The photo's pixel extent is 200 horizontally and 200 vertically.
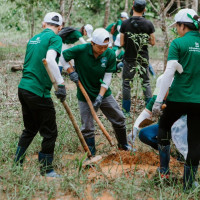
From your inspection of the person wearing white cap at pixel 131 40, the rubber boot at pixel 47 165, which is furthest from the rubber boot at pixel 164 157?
the person wearing white cap at pixel 131 40

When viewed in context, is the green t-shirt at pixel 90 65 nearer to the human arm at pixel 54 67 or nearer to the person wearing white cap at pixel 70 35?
the human arm at pixel 54 67

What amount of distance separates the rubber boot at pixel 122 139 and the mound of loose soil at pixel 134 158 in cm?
30

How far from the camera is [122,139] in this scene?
4.79 m

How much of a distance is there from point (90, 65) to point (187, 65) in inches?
57.6

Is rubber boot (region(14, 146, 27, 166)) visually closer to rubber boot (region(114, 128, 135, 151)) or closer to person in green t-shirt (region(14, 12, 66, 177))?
person in green t-shirt (region(14, 12, 66, 177))

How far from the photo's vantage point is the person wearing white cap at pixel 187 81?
326 centimetres

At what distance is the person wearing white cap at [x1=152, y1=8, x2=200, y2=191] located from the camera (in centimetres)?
326

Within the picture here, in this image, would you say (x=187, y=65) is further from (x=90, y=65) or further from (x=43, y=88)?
(x=43, y=88)

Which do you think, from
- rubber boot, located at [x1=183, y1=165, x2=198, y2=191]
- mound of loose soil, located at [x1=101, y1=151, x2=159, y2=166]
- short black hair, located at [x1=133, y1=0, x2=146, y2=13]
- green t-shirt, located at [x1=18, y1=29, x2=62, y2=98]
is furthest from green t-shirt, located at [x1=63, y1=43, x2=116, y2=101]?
short black hair, located at [x1=133, y1=0, x2=146, y2=13]

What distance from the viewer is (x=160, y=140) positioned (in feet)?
11.7

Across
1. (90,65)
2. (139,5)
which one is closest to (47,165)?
(90,65)

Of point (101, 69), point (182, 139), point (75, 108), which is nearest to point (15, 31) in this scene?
point (75, 108)

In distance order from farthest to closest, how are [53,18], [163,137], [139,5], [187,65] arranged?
[139,5]
[53,18]
[163,137]
[187,65]

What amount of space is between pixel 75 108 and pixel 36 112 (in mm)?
2738
